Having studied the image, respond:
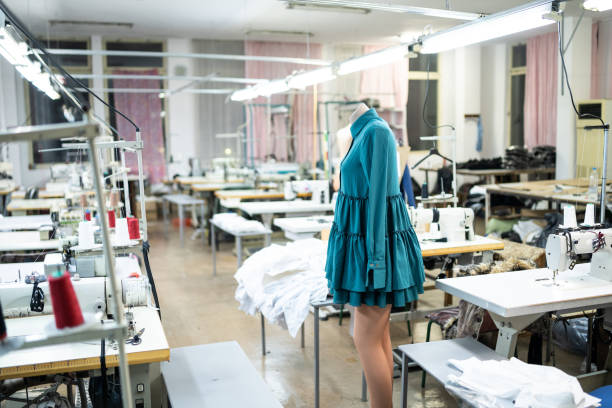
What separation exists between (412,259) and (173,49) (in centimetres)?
857

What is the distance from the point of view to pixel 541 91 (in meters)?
8.86

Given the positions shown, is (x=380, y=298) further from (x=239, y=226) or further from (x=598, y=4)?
(x=239, y=226)

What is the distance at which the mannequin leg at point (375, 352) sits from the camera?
7.59 feet

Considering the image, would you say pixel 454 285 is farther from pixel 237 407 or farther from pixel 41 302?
pixel 41 302

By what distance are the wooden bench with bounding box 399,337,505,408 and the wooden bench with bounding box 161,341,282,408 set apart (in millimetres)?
561

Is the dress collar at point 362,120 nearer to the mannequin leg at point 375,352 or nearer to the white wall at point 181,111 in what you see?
the mannequin leg at point 375,352

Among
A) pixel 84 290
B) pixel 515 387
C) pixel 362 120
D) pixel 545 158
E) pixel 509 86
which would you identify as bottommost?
pixel 515 387

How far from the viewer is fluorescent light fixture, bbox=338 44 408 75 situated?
11.0 ft

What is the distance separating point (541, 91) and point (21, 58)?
8096mm

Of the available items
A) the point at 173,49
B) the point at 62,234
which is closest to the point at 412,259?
the point at 62,234

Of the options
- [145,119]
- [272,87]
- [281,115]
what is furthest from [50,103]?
[272,87]

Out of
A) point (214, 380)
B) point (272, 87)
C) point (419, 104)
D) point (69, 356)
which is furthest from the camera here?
point (419, 104)

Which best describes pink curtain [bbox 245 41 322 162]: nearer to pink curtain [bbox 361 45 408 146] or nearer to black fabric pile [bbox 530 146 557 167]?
pink curtain [bbox 361 45 408 146]

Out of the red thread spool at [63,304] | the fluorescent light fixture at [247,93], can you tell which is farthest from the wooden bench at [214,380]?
the fluorescent light fixture at [247,93]
